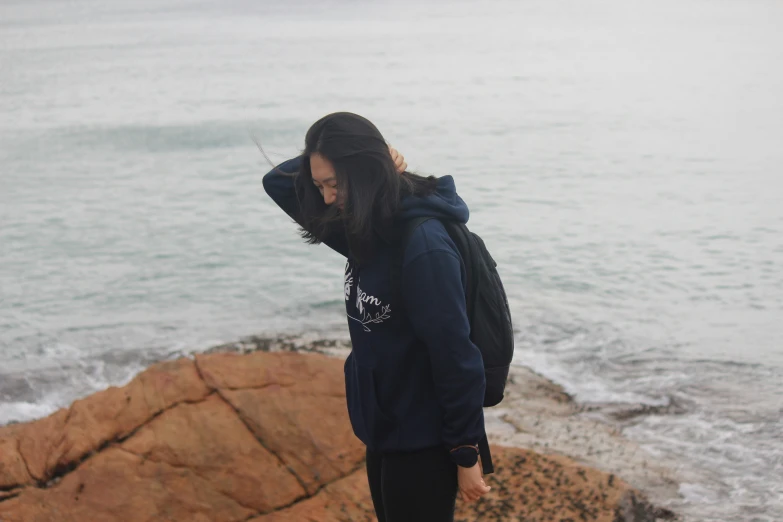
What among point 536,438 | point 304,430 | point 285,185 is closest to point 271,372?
point 304,430

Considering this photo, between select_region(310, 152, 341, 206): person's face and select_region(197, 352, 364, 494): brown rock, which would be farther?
select_region(197, 352, 364, 494): brown rock

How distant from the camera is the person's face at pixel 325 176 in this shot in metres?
2.43

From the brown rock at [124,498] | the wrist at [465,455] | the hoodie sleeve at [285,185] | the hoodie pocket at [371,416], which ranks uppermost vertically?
the hoodie sleeve at [285,185]

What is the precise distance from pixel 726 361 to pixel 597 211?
573 cm

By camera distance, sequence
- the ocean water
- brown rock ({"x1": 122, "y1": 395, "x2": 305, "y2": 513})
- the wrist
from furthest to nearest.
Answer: the ocean water
brown rock ({"x1": 122, "y1": 395, "x2": 305, "y2": 513})
the wrist

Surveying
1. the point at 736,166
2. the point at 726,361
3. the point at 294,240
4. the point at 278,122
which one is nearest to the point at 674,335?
the point at 726,361

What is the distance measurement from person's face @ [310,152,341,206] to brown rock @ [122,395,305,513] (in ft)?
6.94

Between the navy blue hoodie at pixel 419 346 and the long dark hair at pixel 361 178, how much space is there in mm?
54

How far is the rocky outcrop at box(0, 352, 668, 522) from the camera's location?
13.0 feet

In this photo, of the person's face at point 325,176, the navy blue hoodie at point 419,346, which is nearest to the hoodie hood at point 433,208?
the navy blue hoodie at point 419,346

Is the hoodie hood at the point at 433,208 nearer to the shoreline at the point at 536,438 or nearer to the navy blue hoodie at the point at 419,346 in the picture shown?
the navy blue hoodie at the point at 419,346

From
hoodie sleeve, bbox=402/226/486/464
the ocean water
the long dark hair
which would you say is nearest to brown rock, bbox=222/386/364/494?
the ocean water

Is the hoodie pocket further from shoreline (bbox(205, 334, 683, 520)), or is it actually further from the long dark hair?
shoreline (bbox(205, 334, 683, 520))

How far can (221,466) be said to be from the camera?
421cm
